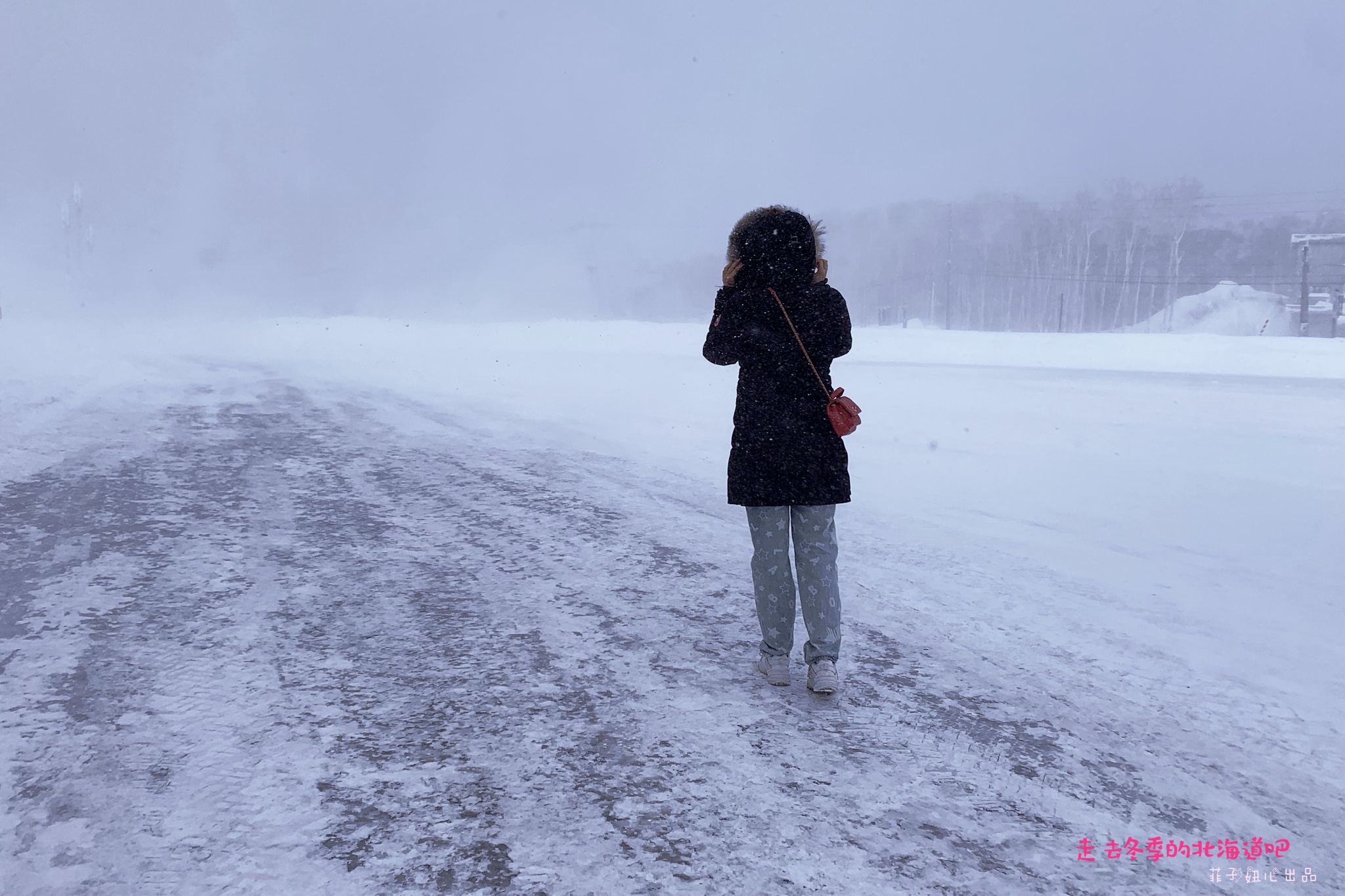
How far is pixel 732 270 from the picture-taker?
3.33 metres

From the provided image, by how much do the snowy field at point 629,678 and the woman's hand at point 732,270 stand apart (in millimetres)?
1608

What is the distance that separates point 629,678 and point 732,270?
1676 mm

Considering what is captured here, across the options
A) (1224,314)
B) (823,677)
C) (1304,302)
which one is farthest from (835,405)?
(1224,314)

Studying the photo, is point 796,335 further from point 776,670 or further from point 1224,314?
point 1224,314

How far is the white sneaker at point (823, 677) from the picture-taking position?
133 inches

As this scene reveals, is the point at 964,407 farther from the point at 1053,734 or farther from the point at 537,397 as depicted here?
the point at 1053,734

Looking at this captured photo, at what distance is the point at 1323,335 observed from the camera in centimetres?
5625

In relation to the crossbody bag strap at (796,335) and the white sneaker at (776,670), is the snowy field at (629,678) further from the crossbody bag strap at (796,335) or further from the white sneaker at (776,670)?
the crossbody bag strap at (796,335)

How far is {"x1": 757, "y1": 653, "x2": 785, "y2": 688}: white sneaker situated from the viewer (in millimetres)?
3482

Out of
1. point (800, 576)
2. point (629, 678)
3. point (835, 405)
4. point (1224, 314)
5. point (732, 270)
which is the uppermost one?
point (1224, 314)

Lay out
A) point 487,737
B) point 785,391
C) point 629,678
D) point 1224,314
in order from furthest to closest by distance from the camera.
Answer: point 1224,314, point 629,678, point 785,391, point 487,737

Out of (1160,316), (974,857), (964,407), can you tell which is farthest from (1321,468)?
(1160,316)

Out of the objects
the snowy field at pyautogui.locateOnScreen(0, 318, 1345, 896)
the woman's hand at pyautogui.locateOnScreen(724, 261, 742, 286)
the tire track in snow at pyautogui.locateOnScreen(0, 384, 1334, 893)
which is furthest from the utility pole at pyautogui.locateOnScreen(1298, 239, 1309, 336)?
the woman's hand at pyautogui.locateOnScreen(724, 261, 742, 286)

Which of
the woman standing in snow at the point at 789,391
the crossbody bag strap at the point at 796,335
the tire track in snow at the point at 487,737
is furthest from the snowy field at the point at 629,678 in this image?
the crossbody bag strap at the point at 796,335
